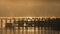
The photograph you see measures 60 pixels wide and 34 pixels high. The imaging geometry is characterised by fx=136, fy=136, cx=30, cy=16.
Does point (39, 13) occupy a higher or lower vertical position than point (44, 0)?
lower

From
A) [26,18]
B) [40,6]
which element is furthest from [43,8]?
[26,18]

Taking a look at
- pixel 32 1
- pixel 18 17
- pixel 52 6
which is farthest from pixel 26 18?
pixel 52 6

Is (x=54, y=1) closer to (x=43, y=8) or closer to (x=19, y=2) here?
(x=43, y=8)

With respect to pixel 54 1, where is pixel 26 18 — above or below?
below

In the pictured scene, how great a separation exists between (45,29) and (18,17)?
0.29 m

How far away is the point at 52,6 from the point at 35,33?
32 cm

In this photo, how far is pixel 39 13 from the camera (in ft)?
4.47

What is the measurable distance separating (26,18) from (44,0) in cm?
26

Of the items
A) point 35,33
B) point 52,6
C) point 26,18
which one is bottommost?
point 35,33

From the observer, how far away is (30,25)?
1.33m

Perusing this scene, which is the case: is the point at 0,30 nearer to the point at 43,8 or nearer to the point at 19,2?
the point at 19,2

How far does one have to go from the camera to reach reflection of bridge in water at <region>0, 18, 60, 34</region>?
1322 mm

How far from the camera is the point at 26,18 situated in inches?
52.8

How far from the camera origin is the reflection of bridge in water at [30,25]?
1.32 meters
